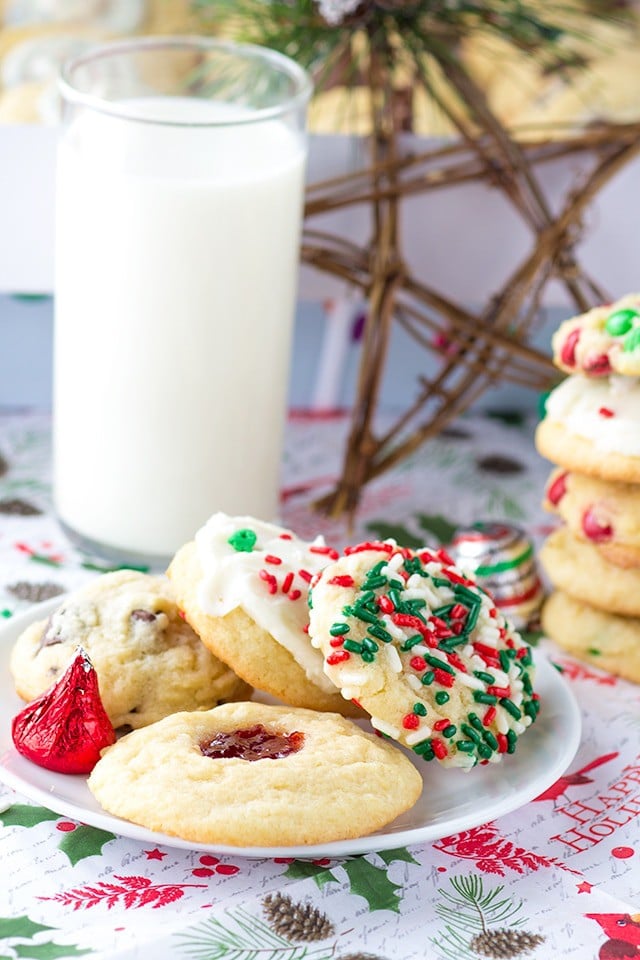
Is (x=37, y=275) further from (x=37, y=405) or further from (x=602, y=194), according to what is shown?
(x=602, y=194)

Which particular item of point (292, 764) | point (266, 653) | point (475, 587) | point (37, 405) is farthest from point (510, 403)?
point (292, 764)

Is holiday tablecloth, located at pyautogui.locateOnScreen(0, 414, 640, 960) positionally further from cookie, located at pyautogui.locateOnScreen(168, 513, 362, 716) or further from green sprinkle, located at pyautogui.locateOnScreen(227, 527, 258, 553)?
green sprinkle, located at pyautogui.locateOnScreen(227, 527, 258, 553)

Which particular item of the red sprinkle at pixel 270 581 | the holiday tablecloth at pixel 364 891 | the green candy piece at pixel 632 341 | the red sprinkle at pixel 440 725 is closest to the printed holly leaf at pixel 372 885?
the holiday tablecloth at pixel 364 891

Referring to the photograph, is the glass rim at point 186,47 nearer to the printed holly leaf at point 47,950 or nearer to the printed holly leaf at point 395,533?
the printed holly leaf at point 395,533

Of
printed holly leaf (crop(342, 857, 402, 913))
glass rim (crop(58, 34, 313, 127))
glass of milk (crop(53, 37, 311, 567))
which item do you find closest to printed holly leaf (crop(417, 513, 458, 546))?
glass of milk (crop(53, 37, 311, 567))

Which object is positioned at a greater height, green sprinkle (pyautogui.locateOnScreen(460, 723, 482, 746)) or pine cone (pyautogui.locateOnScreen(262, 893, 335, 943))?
green sprinkle (pyautogui.locateOnScreen(460, 723, 482, 746))

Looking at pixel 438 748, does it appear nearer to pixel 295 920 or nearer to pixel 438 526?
pixel 295 920
